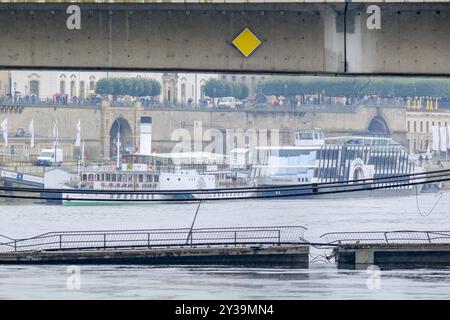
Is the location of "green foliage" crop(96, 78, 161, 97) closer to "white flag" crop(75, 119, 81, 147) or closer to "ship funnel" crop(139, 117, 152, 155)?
"ship funnel" crop(139, 117, 152, 155)

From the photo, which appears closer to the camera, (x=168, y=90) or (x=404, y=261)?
(x=404, y=261)

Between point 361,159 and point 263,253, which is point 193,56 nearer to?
point 263,253

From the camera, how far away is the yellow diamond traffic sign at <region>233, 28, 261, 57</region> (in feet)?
63.6

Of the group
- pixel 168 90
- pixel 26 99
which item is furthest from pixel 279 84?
pixel 26 99

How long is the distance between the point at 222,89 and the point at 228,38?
139m

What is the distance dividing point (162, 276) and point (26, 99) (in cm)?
11342

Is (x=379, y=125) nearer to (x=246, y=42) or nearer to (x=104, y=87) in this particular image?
(x=104, y=87)

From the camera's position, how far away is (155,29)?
19.6 metres

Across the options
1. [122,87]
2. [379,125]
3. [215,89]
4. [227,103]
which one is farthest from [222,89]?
[379,125]

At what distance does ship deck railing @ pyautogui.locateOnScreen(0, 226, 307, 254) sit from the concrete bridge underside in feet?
75.3

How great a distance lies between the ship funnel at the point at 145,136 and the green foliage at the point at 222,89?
10.2m

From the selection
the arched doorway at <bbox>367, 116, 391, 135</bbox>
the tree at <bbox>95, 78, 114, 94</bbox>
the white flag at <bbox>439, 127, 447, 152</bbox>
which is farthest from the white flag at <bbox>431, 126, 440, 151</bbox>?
the tree at <bbox>95, 78, 114, 94</bbox>

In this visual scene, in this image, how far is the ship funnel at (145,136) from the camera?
145 m
